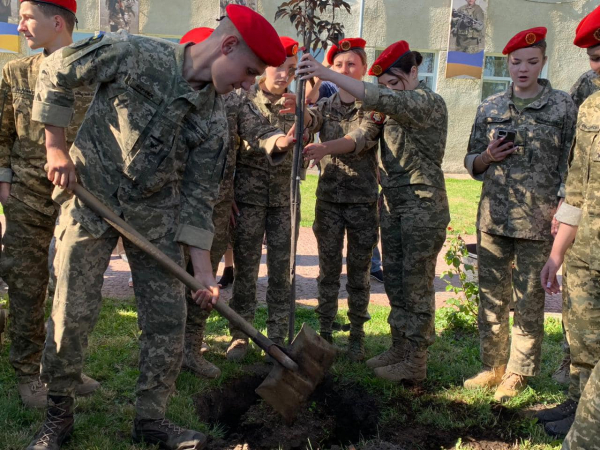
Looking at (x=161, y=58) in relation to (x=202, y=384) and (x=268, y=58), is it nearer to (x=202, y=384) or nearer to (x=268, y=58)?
(x=268, y=58)

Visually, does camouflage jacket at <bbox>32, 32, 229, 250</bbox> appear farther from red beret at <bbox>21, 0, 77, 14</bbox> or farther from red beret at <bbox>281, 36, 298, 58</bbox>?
red beret at <bbox>281, 36, 298, 58</bbox>

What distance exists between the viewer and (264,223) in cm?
497

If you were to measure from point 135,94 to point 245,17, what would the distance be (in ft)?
2.17

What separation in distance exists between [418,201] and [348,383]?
1.38 metres

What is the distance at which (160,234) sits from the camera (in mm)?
3438

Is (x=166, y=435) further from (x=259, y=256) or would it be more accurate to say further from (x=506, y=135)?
(x=506, y=135)

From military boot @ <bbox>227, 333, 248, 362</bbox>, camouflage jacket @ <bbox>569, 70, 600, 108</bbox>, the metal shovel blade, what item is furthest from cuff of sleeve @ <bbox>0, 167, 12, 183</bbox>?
camouflage jacket @ <bbox>569, 70, 600, 108</bbox>

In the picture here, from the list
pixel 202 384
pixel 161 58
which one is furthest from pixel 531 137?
pixel 202 384

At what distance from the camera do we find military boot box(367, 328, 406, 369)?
16.0 ft

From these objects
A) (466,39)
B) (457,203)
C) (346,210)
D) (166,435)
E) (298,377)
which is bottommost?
(166,435)

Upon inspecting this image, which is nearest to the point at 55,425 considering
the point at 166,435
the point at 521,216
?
the point at 166,435

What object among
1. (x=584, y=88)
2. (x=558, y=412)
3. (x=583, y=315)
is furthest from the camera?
(x=584, y=88)

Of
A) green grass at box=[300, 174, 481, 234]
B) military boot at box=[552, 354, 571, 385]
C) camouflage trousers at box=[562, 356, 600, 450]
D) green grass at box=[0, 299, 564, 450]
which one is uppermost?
camouflage trousers at box=[562, 356, 600, 450]

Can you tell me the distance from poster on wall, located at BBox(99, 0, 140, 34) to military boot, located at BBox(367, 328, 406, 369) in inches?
499
